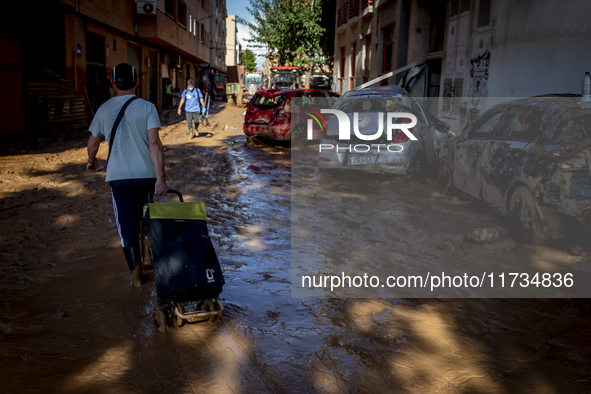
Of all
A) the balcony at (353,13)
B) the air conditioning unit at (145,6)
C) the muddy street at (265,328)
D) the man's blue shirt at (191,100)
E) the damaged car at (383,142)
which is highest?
the balcony at (353,13)

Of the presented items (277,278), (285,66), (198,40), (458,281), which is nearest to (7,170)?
(277,278)

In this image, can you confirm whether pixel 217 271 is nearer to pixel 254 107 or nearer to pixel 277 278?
pixel 277 278

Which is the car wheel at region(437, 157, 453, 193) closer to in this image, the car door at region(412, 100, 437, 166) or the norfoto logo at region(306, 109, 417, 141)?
the car door at region(412, 100, 437, 166)

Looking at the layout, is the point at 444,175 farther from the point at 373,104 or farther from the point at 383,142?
the point at 373,104

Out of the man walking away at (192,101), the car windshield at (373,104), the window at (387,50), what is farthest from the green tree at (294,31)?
the car windshield at (373,104)

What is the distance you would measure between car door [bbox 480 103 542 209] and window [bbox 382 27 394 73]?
1411 cm

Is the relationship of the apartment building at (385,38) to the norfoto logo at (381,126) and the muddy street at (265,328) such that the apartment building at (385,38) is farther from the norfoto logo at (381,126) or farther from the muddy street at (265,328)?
the muddy street at (265,328)

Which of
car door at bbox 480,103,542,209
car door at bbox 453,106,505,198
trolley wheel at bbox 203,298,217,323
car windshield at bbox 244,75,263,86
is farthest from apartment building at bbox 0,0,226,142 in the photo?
car windshield at bbox 244,75,263,86

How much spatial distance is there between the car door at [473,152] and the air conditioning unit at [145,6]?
17.9 metres

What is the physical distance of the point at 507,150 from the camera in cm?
634

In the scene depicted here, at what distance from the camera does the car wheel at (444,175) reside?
27.1 feet

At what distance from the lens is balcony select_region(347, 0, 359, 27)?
24.8m

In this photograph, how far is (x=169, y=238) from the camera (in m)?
3.71

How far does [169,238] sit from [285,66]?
32.5 meters
